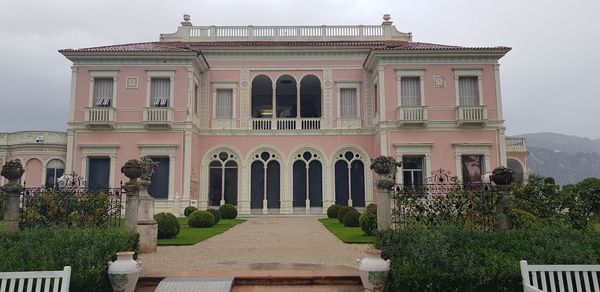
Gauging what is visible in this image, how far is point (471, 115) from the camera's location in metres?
25.5

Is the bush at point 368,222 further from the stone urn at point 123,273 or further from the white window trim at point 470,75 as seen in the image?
the white window trim at point 470,75

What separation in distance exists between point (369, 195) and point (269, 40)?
11.7m

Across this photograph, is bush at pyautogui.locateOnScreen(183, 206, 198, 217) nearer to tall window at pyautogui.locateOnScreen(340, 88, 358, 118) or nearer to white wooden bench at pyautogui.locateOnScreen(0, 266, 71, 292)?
tall window at pyautogui.locateOnScreen(340, 88, 358, 118)

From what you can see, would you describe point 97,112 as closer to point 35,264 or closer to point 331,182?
point 331,182

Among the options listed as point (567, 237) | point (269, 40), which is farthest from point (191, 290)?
point (269, 40)

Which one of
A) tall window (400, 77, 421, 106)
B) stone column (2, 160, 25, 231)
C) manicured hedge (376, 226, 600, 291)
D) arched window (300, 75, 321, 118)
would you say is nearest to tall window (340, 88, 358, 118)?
arched window (300, 75, 321, 118)

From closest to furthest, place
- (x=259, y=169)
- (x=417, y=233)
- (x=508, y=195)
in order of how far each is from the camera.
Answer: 1. (x=417, y=233)
2. (x=508, y=195)
3. (x=259, y=169)

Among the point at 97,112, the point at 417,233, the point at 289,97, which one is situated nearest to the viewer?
the point at 417,233

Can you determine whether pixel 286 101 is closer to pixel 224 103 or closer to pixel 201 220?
pixel 224 103

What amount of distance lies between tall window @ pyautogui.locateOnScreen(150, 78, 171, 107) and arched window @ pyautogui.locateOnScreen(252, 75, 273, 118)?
217 inches

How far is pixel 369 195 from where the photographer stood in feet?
88.1

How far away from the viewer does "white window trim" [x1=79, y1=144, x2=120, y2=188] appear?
2548cm

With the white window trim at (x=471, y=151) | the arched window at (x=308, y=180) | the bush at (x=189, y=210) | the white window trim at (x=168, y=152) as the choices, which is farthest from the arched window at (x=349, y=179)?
the white window trim at (x=168, y=152)

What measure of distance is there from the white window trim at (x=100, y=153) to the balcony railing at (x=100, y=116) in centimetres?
112
